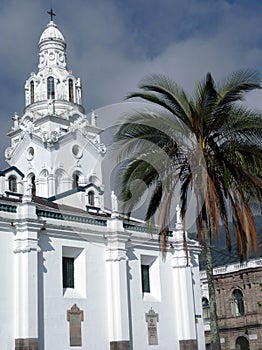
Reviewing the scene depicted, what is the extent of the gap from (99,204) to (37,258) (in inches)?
453

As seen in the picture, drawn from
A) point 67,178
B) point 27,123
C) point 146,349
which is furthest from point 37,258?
point 27,123

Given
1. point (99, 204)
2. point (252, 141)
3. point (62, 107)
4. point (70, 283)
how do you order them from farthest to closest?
point (62, 107) < point (99, 204) < point (70, 283) < point (252, 141)

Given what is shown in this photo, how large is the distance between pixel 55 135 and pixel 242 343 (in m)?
22.8

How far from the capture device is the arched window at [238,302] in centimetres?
4877

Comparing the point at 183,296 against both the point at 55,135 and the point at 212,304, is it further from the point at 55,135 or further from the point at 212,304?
the point at 55,135

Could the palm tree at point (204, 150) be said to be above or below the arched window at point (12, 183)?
below

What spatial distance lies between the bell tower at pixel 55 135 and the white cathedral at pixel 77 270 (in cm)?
10

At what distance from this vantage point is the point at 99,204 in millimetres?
39000

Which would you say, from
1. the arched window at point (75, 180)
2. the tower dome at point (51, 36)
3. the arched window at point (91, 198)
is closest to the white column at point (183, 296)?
the arched window at point (91, 198)

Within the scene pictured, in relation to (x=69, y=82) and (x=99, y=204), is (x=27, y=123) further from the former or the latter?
(x=99, y=204)

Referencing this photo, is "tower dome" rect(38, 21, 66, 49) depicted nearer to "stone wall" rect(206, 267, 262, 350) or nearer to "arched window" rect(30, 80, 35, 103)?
"arched window" rect(30, 80, 35, 103)

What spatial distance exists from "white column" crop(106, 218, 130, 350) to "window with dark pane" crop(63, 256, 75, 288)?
1.99 meters

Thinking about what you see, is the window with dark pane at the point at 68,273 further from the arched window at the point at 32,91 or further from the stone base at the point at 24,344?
the arched window at the point at 32,91

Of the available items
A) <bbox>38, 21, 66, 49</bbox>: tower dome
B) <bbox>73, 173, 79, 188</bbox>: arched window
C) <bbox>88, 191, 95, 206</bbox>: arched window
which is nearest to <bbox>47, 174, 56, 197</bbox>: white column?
<bbox>73, 173, 79, 188</bbox>: arched window
